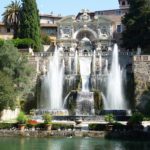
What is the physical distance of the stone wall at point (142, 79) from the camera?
134ft

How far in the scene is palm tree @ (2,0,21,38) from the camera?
59178 millimetres

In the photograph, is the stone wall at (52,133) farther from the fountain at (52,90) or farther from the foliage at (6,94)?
the fountain at (52,90)

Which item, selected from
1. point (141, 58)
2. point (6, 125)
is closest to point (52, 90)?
point (141, 58)

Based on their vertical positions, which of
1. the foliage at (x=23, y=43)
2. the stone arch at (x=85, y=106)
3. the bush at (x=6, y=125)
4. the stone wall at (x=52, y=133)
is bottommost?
the stone wall at (x=52, y=133)

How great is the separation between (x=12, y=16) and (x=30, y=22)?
238 inches

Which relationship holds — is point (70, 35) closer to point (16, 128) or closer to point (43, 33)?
point (43, 33)

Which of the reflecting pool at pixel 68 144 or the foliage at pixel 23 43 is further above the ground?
the foliage at pixel 23 43

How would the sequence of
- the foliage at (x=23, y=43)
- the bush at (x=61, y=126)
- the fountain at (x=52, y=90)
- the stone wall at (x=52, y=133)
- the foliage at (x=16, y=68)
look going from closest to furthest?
the stone wall at (x=52, y=133)
the bush at (x=61, y=126)
the foliage at (x=16, y=68)
the fountain at (x=52, y=90)
the foliage at (x=23, y=43)

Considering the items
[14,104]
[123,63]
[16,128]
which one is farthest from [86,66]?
[16,128]

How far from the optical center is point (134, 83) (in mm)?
43031

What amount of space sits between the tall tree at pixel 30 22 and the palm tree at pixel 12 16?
A: 330cm

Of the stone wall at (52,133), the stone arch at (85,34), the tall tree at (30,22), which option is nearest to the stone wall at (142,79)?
the stone wall at (52,133)

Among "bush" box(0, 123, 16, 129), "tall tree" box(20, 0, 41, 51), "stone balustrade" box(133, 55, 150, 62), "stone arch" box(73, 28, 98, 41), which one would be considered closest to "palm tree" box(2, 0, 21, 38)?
"tall tree" box(20, 0, 41, 51)

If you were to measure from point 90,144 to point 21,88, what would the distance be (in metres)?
16.8
